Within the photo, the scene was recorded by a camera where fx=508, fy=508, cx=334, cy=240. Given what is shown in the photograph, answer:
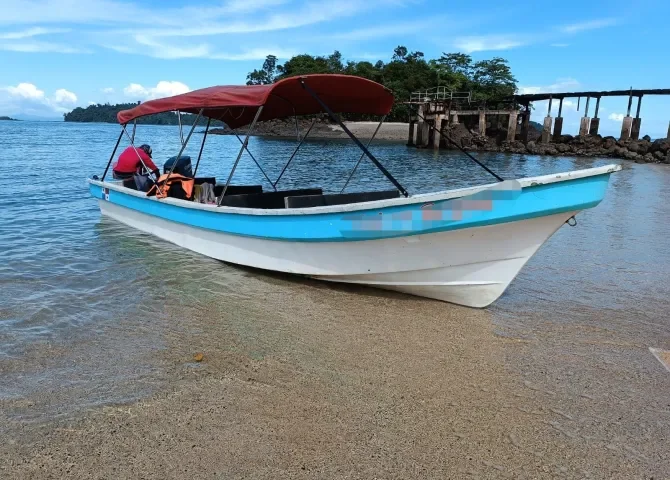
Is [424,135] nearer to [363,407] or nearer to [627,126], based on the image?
[627,126]

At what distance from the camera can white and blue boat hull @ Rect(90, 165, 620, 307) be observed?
194 inches

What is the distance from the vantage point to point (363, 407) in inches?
153

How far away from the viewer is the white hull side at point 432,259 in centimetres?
538

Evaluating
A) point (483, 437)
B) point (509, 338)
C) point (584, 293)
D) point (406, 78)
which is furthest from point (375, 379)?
point (406, 78)

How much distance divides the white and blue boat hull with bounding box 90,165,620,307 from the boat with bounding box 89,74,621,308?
11 mm

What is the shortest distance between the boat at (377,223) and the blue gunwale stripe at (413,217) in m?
0.01

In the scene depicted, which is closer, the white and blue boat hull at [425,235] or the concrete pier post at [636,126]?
the white and blue boat hull at [425,235]

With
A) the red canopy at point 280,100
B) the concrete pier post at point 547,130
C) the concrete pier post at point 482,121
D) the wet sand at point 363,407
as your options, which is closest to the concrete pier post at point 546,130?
the concrete pier post at point 547,130

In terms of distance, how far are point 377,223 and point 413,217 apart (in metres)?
0.44

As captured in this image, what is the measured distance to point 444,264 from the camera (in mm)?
5762

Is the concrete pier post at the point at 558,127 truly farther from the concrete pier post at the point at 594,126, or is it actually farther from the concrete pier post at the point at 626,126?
the concrete pier post at the point at 626,126

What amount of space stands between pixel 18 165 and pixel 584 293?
2574 centimetres

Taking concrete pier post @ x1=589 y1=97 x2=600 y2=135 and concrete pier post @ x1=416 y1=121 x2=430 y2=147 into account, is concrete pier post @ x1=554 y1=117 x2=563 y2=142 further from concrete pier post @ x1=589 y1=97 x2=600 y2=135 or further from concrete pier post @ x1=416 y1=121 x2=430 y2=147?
concrete pier post @ x1=416 y1=121 x2=430 y2=147

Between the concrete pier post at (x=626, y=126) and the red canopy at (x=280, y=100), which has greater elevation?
the red canopy at (x=280, y=100)
